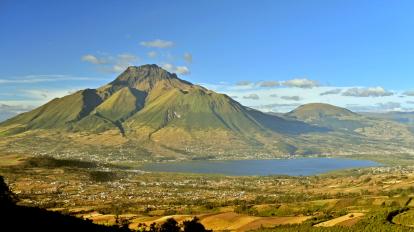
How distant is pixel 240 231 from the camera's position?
627 ft

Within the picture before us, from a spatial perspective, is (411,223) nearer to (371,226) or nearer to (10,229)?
(371,226)

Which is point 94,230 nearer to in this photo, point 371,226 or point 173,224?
point 173,224

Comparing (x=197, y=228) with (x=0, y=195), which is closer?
(x=0, y=195)

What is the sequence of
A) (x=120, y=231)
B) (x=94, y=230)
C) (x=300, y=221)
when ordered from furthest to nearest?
1. (x=300, y=221)
2. (x=120, y=231)
3. (x=94, y=230)

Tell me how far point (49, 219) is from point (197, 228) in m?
42.4

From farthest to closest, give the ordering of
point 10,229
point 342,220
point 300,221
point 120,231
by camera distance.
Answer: point 300,221, point 342,220, point 120,231, point 10,229

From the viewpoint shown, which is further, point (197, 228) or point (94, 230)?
point (197, 228)

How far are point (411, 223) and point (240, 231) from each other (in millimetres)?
62010

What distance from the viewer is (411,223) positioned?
162375 mm

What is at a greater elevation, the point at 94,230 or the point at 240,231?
the point at 94,230

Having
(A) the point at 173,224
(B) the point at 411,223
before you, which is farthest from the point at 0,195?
(B) the point at 411,223

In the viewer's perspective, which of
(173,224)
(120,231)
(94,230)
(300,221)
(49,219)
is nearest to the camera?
(94,230)

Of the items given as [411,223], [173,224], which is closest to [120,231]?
[173,224]

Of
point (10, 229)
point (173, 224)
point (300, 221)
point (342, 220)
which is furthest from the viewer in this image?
point (300, 221)
